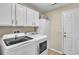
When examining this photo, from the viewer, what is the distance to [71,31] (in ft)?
6.51

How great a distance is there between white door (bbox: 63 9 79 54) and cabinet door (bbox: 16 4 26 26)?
1.23 meters

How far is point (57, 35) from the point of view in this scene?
222cm

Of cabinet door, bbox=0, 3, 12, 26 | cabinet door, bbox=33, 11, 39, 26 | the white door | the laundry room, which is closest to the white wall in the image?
the laundry room

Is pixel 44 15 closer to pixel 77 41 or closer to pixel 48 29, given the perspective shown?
pixel 48 29

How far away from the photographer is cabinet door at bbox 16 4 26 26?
4.29 feet

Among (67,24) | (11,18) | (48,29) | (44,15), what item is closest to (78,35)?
(67,24)

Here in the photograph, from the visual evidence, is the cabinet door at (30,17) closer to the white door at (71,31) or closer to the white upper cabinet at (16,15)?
A: the white upper cabinet at (16,15)

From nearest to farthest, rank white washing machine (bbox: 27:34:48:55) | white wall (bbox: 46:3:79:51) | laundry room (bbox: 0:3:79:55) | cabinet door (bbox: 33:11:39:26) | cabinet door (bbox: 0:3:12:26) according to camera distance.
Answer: cabinet door (bbox: 0:3:12:26) < white washing machine (bbox: 27:34:48:55) < laundry room (bbox: 0:3:79:55) < cabinet door (bbox: 33:11:39:26) < white wall (bbox: 46:3:79:51)

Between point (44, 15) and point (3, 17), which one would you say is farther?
point (44, 15)

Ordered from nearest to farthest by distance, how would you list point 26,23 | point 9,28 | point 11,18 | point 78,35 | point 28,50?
point 28,50
point 11,18
point 9,28
point 26,23
point 78,35

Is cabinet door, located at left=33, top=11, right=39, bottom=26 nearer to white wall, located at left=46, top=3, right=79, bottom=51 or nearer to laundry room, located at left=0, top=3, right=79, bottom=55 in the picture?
laundry room, located at left=0, top=3, right=79, bottom=55

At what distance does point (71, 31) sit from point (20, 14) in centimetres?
147

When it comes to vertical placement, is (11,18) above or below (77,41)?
above

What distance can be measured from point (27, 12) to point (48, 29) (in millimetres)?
747
